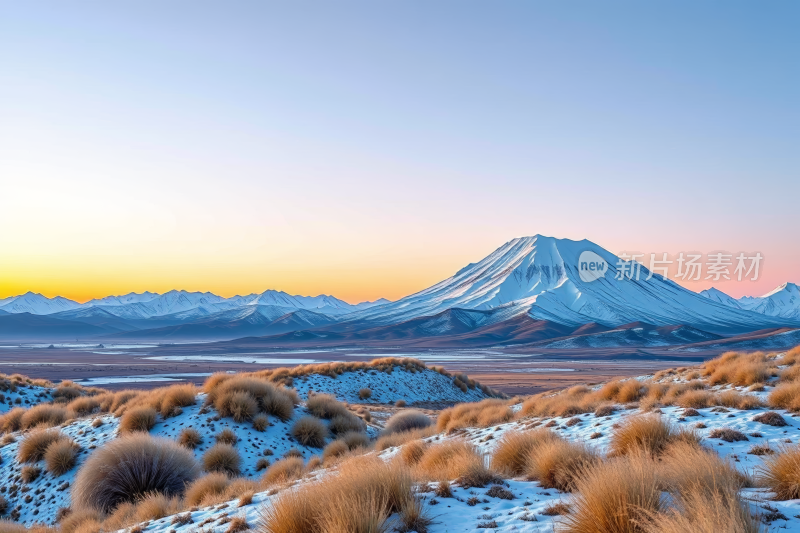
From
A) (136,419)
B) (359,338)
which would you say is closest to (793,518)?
(136,419)

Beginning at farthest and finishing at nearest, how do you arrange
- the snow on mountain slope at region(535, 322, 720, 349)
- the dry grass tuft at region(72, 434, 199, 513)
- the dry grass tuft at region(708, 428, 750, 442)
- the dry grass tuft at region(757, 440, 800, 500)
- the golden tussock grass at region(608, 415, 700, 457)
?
1. the snow on mountain slope at region(535, 322, 720, 349)
2. the dry grass tuft at region(72, 434, 199, 513)
3. the dry grass tuft at region(708, 428, 750, 442)
4. the golden tussock grass at region(608, 415, 700, 457)
5. the dry grass tuft at region(757, 440, 800, 500)

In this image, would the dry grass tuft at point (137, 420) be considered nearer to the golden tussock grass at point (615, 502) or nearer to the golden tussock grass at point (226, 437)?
the golden tussock grass at point (226, 437)

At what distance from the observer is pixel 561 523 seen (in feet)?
16.8

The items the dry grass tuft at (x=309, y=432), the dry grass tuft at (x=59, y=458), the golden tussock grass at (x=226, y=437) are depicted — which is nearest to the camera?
the dry grass tuft at (x=59, y=458)

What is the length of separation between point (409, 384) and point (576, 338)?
118 metres

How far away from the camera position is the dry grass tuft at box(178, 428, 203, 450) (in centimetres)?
Answer: 1535

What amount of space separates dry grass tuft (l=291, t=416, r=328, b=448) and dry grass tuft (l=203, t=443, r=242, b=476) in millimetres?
3083

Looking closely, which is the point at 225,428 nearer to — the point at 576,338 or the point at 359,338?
the point at 576,338

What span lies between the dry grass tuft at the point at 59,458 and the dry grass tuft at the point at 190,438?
2661mm

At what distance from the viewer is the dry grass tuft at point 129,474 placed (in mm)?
11148

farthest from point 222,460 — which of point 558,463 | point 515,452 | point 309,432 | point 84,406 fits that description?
point 84,406

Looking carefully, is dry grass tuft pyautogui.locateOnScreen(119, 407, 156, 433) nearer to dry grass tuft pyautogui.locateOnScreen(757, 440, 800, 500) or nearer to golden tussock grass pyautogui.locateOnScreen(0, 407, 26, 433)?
golden tussock grass pyautogui.locateOnScreen(0, 407, 26, 433)

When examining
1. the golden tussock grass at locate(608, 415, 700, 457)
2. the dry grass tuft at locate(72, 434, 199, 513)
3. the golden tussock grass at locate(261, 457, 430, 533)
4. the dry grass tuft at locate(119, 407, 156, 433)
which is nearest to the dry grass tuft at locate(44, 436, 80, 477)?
the dry grass tuft at locate(119, 407, 156, 433)

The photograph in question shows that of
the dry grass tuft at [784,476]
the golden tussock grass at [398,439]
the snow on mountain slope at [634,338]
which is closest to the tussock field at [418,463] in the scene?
the dry grass tuft at [784,476]
